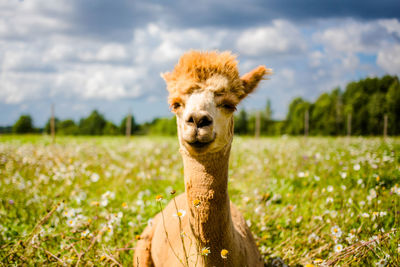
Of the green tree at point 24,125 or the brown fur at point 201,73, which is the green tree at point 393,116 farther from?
the green tree at point 24,125

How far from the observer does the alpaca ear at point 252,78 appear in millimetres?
2479

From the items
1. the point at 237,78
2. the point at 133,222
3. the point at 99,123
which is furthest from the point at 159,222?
the point at 99,123

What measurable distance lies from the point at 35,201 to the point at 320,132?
180 ft

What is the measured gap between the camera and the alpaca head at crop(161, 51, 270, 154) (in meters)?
1.89

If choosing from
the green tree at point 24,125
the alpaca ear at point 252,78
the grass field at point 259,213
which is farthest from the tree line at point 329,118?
the alpaca ear at point 252,78

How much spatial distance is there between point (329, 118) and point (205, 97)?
58.3 meters

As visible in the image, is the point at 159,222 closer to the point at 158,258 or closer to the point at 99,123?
the point at 158,258

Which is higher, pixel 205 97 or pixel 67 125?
pixel 67 125

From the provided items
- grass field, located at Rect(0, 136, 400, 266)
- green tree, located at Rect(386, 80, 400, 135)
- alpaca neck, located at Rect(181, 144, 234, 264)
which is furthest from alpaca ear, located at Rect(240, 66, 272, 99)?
green tree, located at Rect(386, 80, 400, 135)

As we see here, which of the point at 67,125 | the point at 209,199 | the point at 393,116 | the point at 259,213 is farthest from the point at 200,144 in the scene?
the point at 67,125

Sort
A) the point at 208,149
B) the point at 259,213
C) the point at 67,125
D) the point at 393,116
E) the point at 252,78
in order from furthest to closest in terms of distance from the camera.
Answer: the point at 67,125 → the point at 393,116 → the point at 259,213 → the point at 252,78 → the point at 208,149

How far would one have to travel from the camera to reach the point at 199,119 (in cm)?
187

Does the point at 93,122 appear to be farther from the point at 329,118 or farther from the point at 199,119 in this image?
the point at 199,119

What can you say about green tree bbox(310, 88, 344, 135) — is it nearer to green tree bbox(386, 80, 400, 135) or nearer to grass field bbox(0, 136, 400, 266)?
green tree bbox(386, 80, 400, 135)
